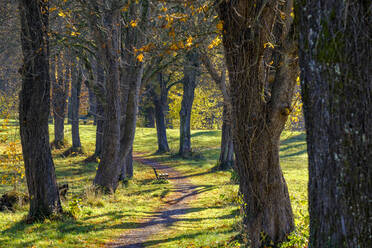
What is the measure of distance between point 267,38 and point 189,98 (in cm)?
2153

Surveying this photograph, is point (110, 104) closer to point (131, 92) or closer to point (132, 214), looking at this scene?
point (131, 92)

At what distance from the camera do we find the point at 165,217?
11.5m

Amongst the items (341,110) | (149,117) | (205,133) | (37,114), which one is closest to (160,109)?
(205,133)

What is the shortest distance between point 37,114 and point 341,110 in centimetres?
783

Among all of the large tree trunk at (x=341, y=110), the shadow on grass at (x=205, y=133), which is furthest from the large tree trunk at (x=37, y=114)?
the shadow on grass at (x=205, y=133)

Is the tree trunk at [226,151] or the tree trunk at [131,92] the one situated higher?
the tree trunk at [131,92]

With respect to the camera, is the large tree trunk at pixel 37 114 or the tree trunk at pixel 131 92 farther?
the tree trunk at pixel 131 92

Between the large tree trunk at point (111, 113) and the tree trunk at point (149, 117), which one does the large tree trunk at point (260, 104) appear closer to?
the large tree trunk at point (111, 113)

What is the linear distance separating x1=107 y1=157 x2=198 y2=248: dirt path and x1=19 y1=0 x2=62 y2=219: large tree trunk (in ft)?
7.06

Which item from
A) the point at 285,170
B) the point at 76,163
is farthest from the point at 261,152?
the point at 285,170

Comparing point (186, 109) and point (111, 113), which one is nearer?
point (111, 113)

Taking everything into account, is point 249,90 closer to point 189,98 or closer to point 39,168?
point 39,168

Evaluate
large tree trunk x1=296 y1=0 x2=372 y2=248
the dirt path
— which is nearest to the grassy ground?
the dirt path

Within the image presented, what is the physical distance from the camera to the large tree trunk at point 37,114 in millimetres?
8781
